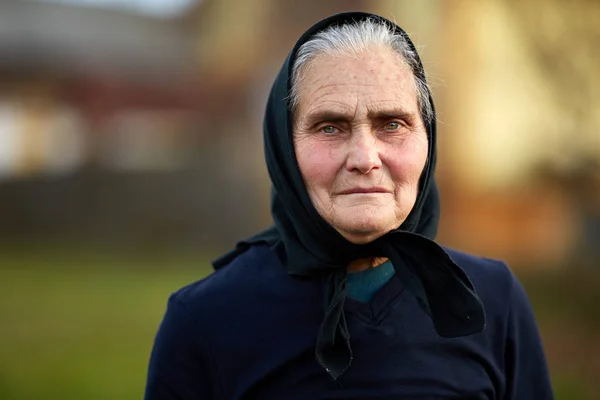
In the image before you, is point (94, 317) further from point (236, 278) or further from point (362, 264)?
point (362, 264)

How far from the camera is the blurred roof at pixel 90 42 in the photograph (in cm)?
1875

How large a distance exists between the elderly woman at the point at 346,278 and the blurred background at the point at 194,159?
0.44 m

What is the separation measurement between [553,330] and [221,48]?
1112 centimetres

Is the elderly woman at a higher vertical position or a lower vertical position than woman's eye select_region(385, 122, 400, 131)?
lower

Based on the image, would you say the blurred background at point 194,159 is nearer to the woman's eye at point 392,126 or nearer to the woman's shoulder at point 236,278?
the woman's eye at point 392,126

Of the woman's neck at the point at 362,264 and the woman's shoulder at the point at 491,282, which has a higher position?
the woman's neck at the point at 362,264

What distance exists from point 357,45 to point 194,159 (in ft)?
49.7

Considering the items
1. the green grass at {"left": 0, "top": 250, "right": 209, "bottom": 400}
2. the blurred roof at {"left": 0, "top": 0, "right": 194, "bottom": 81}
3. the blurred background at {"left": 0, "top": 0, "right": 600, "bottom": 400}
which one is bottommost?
the green grass at {"left": 0, "top": 250, "right": 209, "bottom": 400}

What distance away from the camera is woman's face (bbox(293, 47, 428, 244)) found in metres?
2.14

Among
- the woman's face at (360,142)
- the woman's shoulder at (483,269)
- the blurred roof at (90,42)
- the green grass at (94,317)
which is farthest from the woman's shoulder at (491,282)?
the blurred roof at (90,42)

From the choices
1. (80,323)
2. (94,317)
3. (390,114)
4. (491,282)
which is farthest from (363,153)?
(94,317)

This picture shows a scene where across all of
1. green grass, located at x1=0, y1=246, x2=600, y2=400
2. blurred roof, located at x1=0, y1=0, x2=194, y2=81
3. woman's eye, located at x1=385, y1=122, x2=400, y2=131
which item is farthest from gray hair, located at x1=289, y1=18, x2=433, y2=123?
blurred roof, located at x1=0, y1=0, x2=194, y2=81

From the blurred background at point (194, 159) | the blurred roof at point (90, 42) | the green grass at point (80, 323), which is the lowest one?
the green grass at point (80, 323)

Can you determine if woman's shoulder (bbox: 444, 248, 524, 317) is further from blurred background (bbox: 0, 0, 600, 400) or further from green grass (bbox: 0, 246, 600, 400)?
green grass (bbox: 0, 246, 600, 400)
